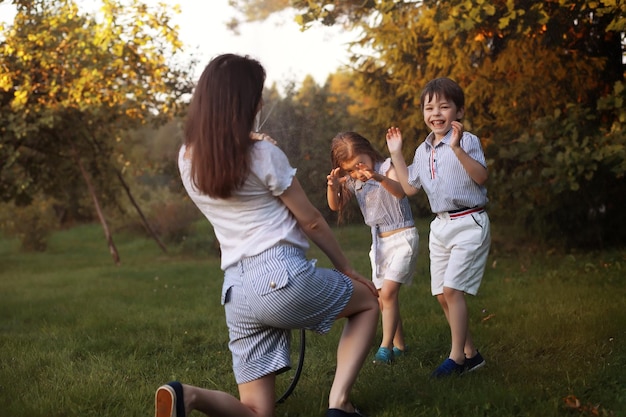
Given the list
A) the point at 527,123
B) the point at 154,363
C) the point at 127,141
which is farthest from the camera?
the point at 127,141

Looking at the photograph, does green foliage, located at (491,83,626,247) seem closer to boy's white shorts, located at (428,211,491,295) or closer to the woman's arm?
boy's white shorts, located at (428,211,491,295)

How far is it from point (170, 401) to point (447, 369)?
1.82 m

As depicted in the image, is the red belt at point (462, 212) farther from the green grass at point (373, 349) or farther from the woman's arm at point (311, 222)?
the woman's arm at point (311, 222)

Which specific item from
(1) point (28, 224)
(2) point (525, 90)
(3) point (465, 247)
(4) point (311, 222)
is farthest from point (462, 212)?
(1) point (28, 224)

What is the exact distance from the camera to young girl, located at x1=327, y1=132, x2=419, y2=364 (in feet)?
15.5

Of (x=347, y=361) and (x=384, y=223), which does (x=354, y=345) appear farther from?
(x=384, y=223)

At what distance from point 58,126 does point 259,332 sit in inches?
423

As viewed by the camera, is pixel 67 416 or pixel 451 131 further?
pixel 451 131

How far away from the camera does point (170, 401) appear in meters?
2.95

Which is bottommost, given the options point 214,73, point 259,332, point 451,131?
point 259,332

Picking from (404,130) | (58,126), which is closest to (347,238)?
(404,130)

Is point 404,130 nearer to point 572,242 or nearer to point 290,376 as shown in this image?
point 572,242

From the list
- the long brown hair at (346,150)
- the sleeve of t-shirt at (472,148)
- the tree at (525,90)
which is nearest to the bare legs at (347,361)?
the sleeve of t-shirt at (472,148)

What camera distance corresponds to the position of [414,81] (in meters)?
10.8
